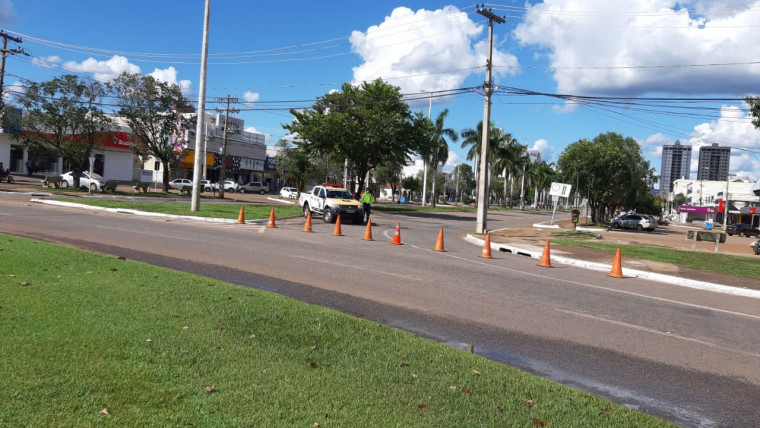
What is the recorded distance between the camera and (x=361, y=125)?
3925 cm

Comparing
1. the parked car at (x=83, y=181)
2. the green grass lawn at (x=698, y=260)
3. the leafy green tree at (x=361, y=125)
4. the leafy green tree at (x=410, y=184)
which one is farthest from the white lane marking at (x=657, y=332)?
the leafy green tree at (x=410, y=184)

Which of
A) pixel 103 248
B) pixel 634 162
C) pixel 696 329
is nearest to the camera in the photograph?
pixel 696 329

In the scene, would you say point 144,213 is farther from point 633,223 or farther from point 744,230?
point 744,230

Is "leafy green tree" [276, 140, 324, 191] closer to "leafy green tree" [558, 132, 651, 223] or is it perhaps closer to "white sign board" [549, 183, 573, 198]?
"leafy green tree" [558, 132, 651, 223]

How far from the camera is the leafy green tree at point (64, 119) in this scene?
3856 cm

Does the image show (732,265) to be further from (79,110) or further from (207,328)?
(79,110)

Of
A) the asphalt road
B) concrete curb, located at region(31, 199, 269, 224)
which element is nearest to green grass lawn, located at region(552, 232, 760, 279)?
the asphalt road

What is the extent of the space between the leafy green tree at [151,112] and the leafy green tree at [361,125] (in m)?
11.6

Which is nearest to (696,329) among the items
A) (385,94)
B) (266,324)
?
(266,324)

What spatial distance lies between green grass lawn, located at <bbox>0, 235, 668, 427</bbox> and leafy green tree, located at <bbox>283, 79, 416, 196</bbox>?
32.5 meters

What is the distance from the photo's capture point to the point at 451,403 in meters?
4.14

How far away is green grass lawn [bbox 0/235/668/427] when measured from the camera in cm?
366

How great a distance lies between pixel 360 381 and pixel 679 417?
271cm

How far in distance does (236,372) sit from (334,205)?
71.5ft
